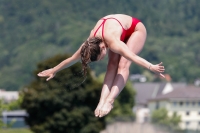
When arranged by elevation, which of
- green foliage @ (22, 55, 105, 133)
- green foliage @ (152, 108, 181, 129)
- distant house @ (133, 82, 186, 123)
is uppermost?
distant house @ (133, 82, 186, 123)

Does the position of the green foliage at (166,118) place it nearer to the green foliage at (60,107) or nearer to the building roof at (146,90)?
the building roof at (146,90)

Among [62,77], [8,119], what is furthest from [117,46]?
[8,119]

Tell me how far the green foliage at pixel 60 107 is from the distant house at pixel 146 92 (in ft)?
305

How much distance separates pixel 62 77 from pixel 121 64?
34054 millimetres

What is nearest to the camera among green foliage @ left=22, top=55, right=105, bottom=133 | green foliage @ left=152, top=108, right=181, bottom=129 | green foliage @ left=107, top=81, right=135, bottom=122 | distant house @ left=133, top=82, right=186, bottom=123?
green foliage @ left=22, top=55, right=105, bottom=133

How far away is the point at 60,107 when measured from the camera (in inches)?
2121

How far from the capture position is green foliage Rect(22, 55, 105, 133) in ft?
173

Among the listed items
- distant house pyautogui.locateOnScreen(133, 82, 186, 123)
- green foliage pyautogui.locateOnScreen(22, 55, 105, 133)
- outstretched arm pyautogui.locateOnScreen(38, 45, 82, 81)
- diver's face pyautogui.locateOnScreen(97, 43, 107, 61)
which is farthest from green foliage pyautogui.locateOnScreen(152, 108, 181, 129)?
diver's face pyautogui.locateOnScreen(97, 43, 107, 61)

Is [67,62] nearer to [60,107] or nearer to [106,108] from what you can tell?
[106,108]

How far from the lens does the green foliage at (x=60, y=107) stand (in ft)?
173

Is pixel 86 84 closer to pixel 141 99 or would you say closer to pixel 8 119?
pixel 8 119

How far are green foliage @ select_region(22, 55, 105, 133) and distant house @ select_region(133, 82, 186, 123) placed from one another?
93085 mm

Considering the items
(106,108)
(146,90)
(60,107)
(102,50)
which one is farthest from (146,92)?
(102,50)

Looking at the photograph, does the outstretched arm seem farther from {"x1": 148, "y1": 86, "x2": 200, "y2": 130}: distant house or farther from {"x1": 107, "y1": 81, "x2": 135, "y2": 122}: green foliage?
{"x1": 148, "y1": 86, "x2": 200, "y2": 130}: distant house
